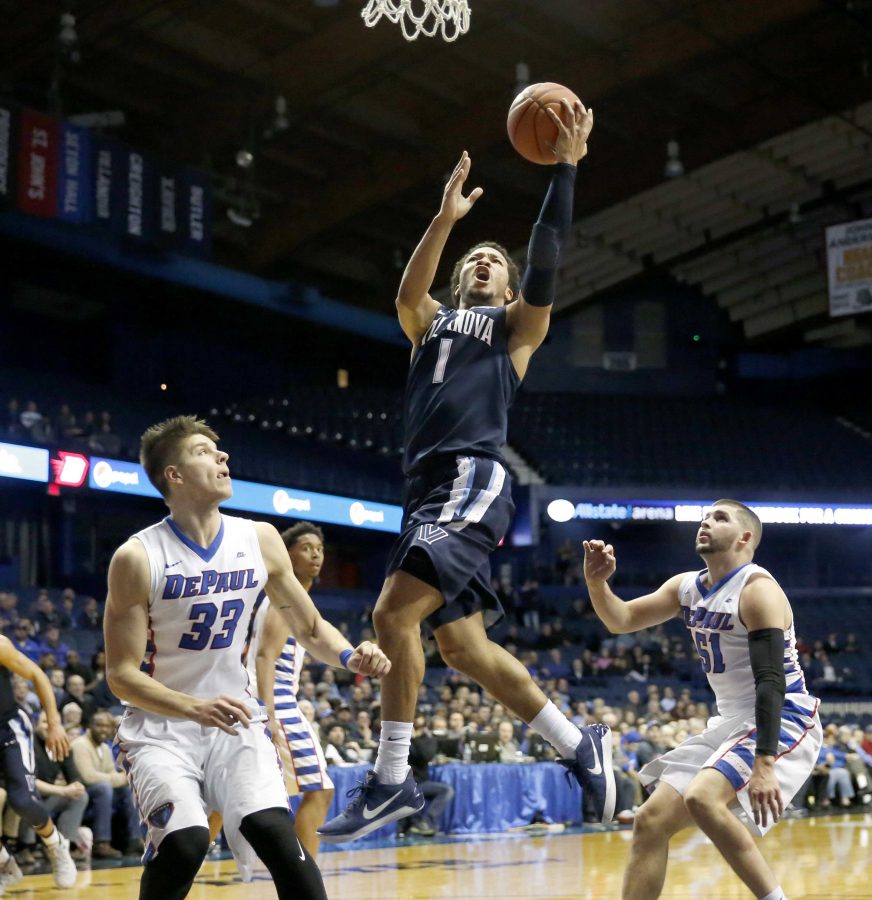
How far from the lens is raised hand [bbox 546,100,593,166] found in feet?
16.0

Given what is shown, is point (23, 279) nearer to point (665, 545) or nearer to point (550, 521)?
point (550, 521)

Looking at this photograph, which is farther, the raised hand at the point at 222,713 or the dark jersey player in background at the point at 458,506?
the dark jersey player in background at the point at 458,506

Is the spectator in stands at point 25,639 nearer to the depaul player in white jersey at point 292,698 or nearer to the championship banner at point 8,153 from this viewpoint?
the championship banner at point 8,153

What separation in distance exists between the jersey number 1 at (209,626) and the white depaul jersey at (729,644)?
2.01m

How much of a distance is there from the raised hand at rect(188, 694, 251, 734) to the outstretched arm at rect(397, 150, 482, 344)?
4.89 ft

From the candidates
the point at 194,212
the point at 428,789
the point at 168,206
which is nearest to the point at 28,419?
the point at 168,206

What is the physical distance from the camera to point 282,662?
23.1 feet

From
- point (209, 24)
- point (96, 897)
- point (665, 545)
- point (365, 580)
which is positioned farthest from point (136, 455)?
point (665, 545)

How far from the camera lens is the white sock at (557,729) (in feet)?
15.5

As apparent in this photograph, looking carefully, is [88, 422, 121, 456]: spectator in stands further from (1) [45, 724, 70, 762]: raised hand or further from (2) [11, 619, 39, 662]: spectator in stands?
(1) [45, 724, 70, 762]: raised hand

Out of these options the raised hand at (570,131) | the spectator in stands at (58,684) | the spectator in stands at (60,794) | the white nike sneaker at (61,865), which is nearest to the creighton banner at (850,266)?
the spectator in stands at (58,684)

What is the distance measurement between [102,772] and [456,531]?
671 centimetres

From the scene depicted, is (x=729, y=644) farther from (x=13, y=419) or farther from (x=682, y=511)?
(x=682, y=511)

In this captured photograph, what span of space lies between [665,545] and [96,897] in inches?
963
